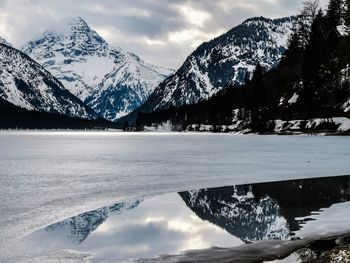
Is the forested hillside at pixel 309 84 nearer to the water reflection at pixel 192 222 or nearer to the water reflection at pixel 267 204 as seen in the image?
the water reflection at pixel 267 204

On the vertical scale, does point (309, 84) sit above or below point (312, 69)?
below

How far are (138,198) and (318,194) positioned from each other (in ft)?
27.9

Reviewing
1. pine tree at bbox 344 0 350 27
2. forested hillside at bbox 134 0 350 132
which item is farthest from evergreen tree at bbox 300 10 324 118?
pine tree at bbox 344 0 350 27

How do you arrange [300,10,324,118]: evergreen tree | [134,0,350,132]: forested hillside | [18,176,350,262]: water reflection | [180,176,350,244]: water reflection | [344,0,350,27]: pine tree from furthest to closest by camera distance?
[300,10,324,118]: evergreen tree, [134,0,350,132]: forested hillside, [344,0,350,27]: pine tree, [180,176,350,244]: water reflection, [18,176,350,262]: water reflection

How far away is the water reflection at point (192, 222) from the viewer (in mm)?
12625

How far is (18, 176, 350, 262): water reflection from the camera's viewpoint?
12625 mm

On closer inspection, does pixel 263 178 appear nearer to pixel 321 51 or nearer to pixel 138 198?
pixel 138 198

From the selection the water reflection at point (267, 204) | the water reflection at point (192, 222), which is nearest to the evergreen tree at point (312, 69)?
the water reflection at point (267, 204)

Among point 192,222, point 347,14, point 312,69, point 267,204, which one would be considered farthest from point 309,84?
point 192,222

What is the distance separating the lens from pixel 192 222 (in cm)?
1622

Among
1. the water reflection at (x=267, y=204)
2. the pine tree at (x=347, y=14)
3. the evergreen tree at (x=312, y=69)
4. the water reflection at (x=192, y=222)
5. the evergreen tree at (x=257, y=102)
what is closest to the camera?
the water reflection at (x=192, y=222)

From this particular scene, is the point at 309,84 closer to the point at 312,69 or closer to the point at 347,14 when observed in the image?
the point at 312,69

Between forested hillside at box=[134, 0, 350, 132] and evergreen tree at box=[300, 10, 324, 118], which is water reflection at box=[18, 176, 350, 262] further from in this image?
evergreen tree at box=[300, 10, 324, 118]

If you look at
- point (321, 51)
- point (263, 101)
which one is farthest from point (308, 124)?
point (263, 101)
